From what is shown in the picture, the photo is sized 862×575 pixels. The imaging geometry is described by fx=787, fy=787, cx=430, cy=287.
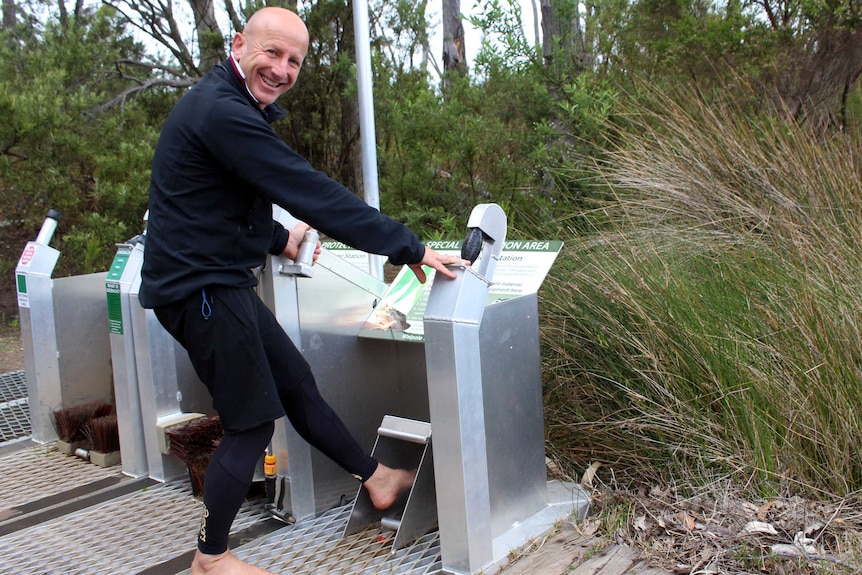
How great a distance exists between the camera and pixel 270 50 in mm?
2648

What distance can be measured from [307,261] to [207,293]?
63 cm

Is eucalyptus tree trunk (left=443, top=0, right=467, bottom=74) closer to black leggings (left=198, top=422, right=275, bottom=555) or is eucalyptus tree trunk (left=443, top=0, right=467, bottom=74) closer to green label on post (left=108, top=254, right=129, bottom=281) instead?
green label on post (left=108, top=254, right=129, bottom=281)

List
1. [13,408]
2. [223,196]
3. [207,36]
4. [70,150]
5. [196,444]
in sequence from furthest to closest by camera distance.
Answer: [207,36] < [70,150] < [13,408] < [196,444] < [223,196]

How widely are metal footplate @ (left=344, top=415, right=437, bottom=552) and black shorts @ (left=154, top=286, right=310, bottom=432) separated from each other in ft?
2.02

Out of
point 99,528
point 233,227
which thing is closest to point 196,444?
point 99,528

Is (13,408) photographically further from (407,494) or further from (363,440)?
(407,494)

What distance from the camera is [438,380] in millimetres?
2697

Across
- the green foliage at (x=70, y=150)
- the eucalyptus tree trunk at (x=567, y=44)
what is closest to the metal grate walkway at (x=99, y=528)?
the green foliage at (x=70, y=150)

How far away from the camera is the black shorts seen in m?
2.64

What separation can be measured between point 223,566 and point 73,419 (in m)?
2.23

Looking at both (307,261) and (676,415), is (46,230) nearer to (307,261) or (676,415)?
(307,261)

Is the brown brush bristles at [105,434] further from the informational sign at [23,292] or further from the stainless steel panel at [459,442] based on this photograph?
the stainless steel panel at [459,442]

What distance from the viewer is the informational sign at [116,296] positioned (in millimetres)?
4043

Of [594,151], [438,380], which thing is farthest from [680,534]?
[594,151]
